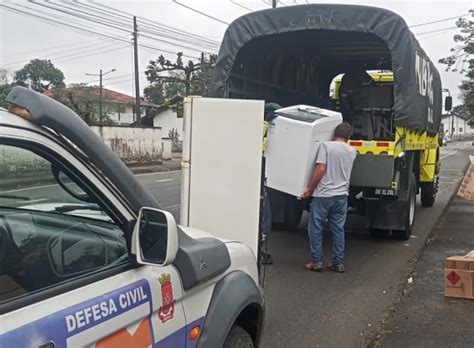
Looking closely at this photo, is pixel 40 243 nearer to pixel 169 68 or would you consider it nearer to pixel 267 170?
pixel 267 170

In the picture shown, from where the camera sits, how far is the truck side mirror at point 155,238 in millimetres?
2020

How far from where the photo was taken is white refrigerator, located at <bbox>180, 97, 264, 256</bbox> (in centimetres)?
462

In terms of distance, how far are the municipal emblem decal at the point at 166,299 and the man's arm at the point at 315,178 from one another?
13.7 feet

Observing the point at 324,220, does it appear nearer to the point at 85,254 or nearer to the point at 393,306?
the point at 393,306

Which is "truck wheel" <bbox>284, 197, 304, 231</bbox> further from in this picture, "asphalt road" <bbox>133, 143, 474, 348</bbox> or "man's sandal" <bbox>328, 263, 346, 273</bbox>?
"man's sandal" <bbox>328, 263, 346, 273</bbox>

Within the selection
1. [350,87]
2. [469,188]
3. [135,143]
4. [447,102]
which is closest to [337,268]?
[350,87]

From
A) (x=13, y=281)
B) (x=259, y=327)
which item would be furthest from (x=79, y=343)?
(x=259, y=327)

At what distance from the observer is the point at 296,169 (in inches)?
244

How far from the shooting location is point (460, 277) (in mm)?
5348

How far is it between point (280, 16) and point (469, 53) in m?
51.5

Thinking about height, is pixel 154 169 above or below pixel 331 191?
below

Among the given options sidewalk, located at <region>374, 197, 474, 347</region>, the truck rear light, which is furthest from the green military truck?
the truck rear light

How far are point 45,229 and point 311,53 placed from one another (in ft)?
25.3

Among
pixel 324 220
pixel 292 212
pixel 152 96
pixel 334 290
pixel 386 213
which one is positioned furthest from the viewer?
pixel 152 96
